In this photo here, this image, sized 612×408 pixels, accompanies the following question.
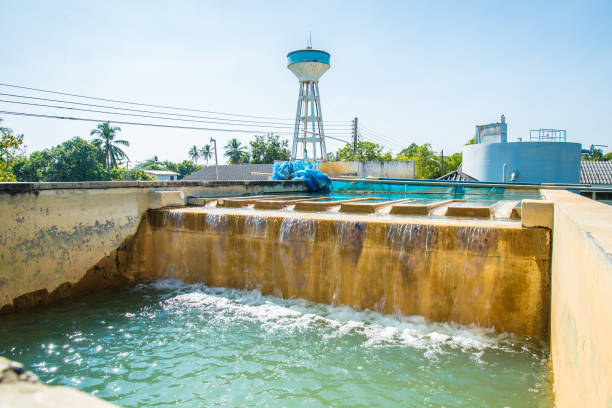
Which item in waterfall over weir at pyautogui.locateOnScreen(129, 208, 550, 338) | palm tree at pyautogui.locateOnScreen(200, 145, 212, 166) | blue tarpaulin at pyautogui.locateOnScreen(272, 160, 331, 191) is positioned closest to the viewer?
waterfall over weir at pyautogui.locateOnScreen(129, 208, 550, 338)

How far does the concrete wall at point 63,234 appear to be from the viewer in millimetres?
7059

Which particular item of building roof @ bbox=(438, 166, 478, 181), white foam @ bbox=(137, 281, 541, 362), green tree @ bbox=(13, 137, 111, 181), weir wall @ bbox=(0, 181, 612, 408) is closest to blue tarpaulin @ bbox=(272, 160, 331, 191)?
weir wall @ bbox=(0, 181, 612, 408)

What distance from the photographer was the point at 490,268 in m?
5.88

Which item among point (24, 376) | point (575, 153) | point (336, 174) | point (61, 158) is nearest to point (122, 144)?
point (61, 158)

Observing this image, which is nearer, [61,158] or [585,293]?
[585,293]

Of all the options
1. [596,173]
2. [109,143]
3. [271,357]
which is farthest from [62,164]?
[596,173]

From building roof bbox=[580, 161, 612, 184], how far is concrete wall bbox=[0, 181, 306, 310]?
3105 cm

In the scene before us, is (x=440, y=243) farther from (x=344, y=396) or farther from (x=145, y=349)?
(x=145, y=349)

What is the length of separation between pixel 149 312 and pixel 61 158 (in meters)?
46.7

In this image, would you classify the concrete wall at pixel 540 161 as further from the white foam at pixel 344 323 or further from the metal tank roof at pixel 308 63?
the white foam at pixel 344 323

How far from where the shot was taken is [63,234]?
25.7ft

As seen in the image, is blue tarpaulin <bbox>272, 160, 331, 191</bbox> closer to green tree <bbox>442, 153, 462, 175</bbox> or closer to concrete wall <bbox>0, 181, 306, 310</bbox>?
concrete wall <bbox>0, 181, 306, 310</bbox>

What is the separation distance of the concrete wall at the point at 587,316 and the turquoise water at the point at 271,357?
1.16 m

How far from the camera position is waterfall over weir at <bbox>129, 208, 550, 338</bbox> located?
5.70 meters
